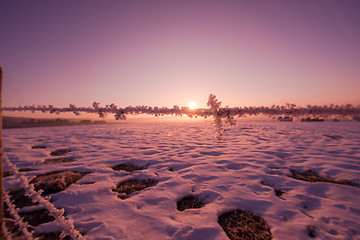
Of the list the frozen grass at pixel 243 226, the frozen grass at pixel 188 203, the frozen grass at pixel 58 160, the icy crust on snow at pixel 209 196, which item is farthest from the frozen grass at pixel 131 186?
the frozen grass at pixel 58 160

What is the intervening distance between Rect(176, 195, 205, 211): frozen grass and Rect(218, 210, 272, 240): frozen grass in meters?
0.41

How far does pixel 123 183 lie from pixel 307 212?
10.7 ft

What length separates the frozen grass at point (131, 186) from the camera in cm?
275

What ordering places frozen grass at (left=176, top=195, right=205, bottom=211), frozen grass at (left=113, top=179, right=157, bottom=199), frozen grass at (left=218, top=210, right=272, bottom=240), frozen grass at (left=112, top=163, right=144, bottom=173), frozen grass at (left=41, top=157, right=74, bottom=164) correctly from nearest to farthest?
frozen grass at (left=218, top=210, right=272, bottom=240) → frozen grass at (left=176, top=195, right=205, bottom=211) → frozen grass at (left=113, top=179, right=157, bottom=199) → frozen grass at (left=112, top=163, right=144, bottom=173) → frozen grass at (left=41, top=157, right=74, bottom=164)

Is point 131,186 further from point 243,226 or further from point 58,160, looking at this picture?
point 58,160

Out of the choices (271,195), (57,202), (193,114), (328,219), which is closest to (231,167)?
(271,195)

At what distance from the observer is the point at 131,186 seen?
118 inches

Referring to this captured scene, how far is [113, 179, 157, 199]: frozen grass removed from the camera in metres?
2.75

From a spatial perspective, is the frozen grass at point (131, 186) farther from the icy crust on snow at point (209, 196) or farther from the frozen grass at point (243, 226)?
the frozen grass at point (243, 226)

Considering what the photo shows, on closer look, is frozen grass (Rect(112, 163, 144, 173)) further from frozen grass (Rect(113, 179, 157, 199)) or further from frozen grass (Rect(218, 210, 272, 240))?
frozen grass (Rect(218, 210, 272, 240))

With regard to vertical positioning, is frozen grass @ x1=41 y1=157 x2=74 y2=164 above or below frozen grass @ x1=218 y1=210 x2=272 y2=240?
below

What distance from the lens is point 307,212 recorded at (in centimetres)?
210

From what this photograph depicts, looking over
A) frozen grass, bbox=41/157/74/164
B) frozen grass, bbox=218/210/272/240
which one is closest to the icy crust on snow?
frozen grass, bbox=218/210/272/240

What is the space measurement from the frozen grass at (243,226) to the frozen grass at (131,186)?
1.60m
